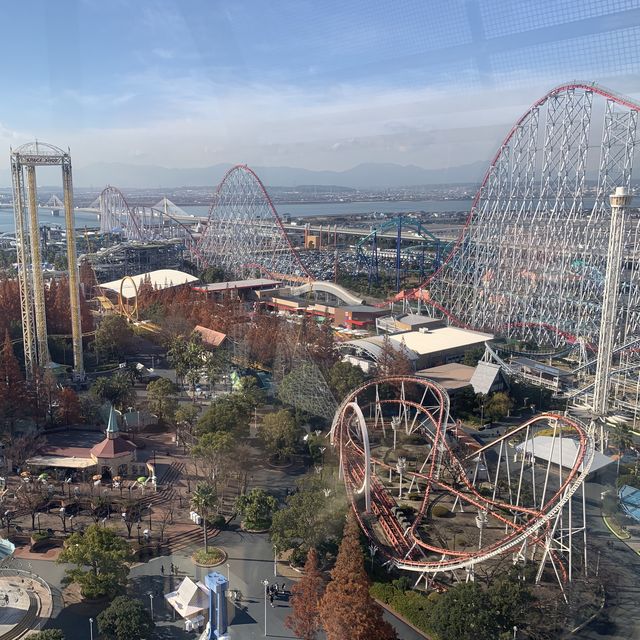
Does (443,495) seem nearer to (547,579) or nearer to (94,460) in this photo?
(547,579)

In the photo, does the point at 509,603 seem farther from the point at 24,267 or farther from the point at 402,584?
the point at 24,267

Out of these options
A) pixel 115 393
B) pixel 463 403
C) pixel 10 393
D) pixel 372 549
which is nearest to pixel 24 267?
pixel 10 393

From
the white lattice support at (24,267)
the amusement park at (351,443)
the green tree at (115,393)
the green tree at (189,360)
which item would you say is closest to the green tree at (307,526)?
the amusement park at (351,443)

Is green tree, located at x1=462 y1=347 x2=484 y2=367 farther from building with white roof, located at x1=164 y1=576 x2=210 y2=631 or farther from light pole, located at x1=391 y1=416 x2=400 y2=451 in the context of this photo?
building with white roof, located at x1=164 y1=576 x2=210 y2=631

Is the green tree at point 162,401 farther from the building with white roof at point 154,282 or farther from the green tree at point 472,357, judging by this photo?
the building with white roof at point 154,282

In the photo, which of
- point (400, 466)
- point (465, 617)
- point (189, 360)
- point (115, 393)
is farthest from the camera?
point (189, 360)

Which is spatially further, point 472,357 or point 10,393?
point 472,357
